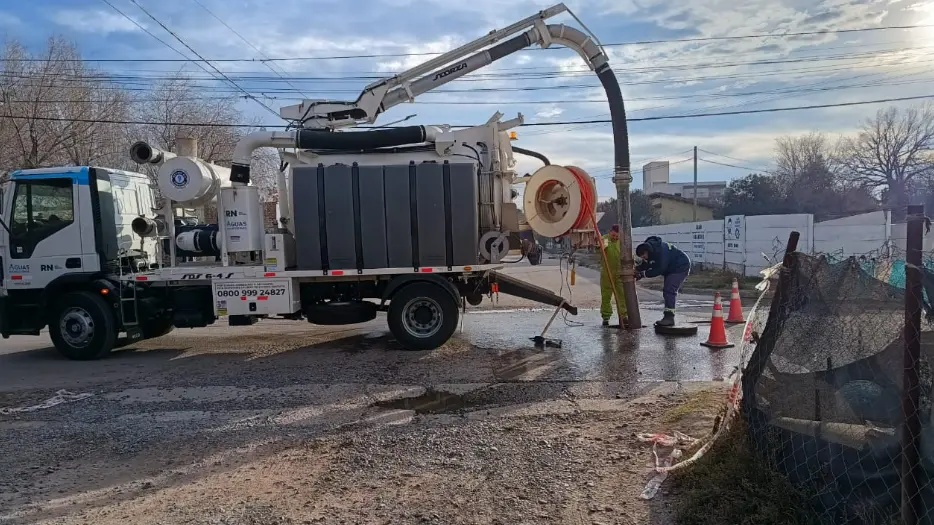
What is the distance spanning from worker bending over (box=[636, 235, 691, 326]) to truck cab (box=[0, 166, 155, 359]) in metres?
8.05

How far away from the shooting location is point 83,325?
29.0ft

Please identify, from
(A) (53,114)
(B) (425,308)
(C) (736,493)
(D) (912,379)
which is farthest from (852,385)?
(A) (53,114)

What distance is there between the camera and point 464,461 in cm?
461

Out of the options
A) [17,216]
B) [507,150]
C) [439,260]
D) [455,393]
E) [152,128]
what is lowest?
[455,393]

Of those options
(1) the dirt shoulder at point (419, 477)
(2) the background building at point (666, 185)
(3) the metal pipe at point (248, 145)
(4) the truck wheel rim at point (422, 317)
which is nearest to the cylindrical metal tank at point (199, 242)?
(3) the metal pipe at point (248, 145)

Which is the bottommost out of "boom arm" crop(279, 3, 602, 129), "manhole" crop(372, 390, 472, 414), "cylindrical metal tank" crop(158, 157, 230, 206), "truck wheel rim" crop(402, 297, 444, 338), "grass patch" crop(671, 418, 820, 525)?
"manhole" crop(372, 390, 472, 414)

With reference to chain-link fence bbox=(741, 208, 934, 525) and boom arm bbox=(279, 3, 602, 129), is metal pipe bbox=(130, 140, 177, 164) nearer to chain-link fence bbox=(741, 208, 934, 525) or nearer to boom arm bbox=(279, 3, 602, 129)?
boom arm bbox=(279, 3, 602, 129)

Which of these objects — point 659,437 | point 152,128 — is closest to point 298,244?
point 659,437

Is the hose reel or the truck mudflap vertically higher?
the hose reel

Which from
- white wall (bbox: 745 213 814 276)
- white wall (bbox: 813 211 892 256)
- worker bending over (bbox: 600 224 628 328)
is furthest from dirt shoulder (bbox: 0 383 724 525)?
white wall (bbox: 745 213 814 276)

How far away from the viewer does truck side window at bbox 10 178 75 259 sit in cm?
884

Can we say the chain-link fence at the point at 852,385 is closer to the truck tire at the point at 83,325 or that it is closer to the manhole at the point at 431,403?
the manhole at the point at 431,403

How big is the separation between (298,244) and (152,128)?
2140cm

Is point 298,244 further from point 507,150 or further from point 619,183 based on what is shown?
point 619,183
